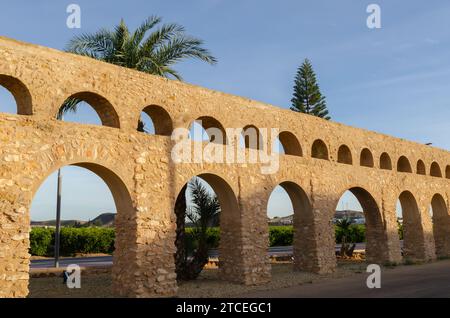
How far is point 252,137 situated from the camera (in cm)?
1516

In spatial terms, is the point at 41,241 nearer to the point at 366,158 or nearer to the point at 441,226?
the point at 366,158

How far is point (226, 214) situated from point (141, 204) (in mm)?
3568

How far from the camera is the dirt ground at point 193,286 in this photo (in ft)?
38.5

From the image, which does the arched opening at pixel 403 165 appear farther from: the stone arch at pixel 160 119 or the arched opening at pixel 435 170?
the stone arch at pixel 160 119

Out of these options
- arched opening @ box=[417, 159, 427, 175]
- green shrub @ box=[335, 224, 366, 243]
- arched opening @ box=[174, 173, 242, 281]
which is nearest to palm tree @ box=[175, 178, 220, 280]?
arched opening @ box=[174, 173, 242, 281]

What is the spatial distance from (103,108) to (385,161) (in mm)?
14238

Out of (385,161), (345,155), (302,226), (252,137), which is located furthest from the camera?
(385,161)

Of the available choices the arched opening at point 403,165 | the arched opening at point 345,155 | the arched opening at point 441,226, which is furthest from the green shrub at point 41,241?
the arched opening at point 441,226

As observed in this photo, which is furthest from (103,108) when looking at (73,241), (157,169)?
(73,241)

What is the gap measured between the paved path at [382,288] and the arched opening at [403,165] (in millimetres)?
7221

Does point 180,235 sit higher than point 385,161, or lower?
lower

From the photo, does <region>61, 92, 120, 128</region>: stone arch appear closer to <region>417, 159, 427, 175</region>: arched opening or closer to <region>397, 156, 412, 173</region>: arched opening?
<region>397, 156, 412, 173</region>: arched opening

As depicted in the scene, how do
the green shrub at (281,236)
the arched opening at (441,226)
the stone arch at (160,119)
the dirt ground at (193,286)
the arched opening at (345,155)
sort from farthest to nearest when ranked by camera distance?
the green shrub at (281,236) < the arched opening at (441,226) < the arched opening at (345,155) < the stone arch at (160,119) < the dirt ground at (193,286)

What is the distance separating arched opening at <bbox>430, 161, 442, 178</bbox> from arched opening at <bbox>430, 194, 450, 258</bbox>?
4.42ft
